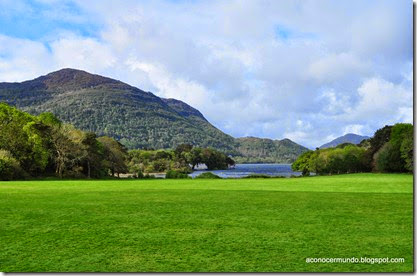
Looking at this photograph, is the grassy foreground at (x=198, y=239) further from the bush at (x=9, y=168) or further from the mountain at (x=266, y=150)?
the mountain at (x=266, y=150)

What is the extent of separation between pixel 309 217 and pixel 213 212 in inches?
120

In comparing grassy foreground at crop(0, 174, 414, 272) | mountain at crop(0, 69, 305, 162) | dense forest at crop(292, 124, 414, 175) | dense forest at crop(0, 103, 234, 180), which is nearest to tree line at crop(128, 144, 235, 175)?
dense forest at crop(0, 103, 234, 180)

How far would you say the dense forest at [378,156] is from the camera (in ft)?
177

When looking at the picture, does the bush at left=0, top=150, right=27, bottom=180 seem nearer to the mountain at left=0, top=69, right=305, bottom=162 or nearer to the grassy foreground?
the grassy foreground

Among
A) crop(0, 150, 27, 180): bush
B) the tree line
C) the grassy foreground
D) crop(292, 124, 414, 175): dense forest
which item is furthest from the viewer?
the tree line

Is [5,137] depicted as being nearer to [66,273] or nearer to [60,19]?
[60,19]

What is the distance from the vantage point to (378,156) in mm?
61281

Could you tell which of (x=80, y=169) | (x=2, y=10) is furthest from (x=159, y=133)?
(x=2, y=10)

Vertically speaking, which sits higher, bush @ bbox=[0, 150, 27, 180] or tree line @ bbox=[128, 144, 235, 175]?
tree line @ bbox=[128, 144, 235, 175]

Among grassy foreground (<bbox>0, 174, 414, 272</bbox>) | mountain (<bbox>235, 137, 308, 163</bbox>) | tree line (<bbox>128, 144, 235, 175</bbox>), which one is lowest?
grassy foreground (<bbox>0, 174, 414, 272</bbox>)

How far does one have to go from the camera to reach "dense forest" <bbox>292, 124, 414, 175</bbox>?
5400 cm

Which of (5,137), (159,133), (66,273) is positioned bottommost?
(66,273)

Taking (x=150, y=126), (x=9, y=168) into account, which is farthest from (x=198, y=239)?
(x=150, y=126)

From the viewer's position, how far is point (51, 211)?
1289cm
